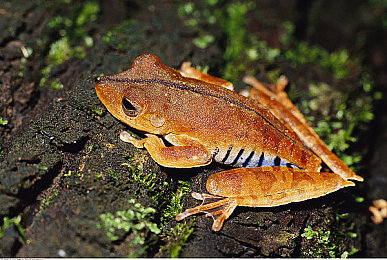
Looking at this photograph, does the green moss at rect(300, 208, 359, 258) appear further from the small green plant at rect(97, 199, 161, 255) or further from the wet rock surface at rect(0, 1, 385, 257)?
the small green plant at rect(97, 199, 161, 255)

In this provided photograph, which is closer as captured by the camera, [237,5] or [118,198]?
[118,198]

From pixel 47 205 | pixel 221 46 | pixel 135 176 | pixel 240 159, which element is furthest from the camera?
pixel 221 46

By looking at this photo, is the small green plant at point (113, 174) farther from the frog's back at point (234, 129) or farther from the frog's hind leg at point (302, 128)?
the frog's hind leg at point (302, 128)

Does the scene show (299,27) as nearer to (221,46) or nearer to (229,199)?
(221,46)

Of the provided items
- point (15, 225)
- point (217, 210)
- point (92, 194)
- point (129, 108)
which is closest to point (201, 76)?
point (129, 108)

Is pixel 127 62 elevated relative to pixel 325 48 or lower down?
elevated

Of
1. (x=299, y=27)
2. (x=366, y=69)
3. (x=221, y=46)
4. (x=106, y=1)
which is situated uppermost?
(x=106, y=1)

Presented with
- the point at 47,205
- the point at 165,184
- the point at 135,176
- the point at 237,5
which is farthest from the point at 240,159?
the point at 237,5
